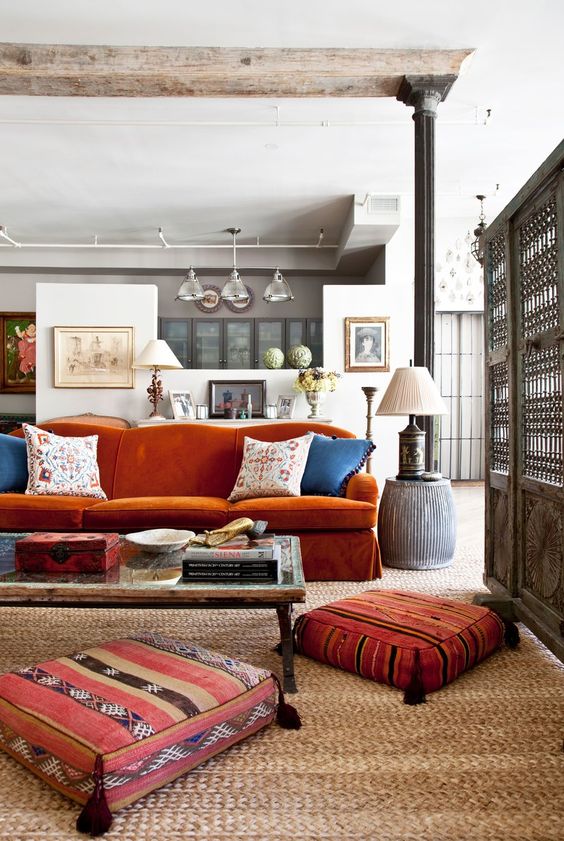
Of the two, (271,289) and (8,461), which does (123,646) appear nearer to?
(8,461)

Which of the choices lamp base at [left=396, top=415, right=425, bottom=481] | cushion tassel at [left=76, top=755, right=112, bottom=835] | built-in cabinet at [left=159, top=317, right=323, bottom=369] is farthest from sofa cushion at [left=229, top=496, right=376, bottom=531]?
built-in cabinet at [left=159, top=317, right=323, bottom=369]

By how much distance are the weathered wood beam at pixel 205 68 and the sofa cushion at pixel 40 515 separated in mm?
2837

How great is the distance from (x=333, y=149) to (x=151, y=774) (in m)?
5.85

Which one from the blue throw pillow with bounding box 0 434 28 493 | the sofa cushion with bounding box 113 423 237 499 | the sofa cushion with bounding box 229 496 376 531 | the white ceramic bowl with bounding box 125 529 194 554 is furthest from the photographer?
the sofa cushion with bounding box 113 423 237 499

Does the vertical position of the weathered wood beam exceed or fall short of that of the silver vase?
it exceeds it

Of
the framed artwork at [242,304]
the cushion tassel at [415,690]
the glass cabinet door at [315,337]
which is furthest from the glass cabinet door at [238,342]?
the cushion tassel at [415,690]

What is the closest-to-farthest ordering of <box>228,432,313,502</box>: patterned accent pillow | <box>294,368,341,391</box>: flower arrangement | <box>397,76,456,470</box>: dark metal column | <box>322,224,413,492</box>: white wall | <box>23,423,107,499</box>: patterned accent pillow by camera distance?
<box>228,432,313,502</box>: patterned accent pillow < <box>23,423,107,499</box>: patterned accent pillow < <box>397,76,456,470</box>: dark metal column < <box>294,368,341,391</box>: flower arrangement < <box>322,224,413,492</box>: white wall

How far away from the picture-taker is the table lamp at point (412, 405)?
4.05 meters

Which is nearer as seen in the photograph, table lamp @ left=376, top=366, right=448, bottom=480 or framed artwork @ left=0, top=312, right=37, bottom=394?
table lamp @ left=376, top=366, right=448, bottom=480

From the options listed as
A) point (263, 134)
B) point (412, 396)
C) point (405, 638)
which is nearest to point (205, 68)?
point (263, 134)

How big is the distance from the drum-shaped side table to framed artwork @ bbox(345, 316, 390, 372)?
12.4 feet

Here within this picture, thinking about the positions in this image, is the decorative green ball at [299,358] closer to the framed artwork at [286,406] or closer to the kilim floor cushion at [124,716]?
the framed artwork at [286,406]

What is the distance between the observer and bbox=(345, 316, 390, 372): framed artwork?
25.7ft

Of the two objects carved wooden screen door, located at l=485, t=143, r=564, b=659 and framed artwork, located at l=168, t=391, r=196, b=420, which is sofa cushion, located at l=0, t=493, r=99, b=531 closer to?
carved wooden screen door, located at l=485, t=143, r=564, b=659
